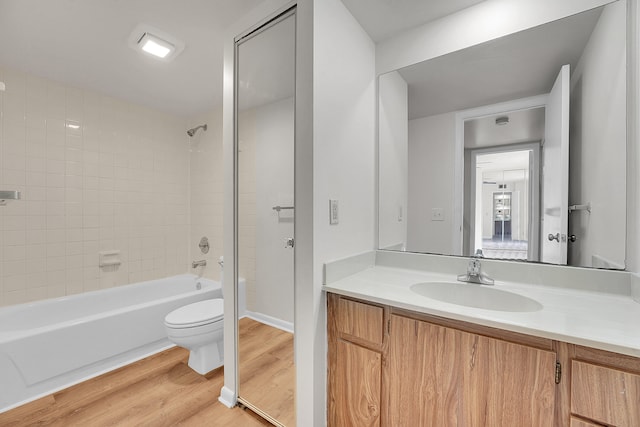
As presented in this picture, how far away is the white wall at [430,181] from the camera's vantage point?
1.60 meters

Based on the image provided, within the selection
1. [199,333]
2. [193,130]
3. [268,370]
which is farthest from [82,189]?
[268,370]

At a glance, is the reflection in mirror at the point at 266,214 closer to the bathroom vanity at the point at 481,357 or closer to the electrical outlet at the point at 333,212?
the electrical outlet at the point at 333,212

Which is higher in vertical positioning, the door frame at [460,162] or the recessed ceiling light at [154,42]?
the recessed ceiling light at [154,42]

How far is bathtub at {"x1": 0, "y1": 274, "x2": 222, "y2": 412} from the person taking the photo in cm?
166

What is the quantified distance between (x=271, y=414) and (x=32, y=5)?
8.54ft

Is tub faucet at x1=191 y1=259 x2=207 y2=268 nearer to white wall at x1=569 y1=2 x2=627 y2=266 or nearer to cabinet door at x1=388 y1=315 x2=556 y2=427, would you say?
cabinet door at x1=388 y1=315 x2=556 y2=427

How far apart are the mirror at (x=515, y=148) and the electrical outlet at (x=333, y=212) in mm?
461

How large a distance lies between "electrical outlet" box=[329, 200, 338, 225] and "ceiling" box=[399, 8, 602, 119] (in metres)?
0.81

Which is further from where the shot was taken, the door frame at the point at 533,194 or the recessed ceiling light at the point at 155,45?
the recessed ceiling light at the point at 155,45

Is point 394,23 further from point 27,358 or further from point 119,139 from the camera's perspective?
point 27,358

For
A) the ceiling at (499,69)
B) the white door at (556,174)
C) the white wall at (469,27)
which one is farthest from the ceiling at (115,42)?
the white door at (556,174)

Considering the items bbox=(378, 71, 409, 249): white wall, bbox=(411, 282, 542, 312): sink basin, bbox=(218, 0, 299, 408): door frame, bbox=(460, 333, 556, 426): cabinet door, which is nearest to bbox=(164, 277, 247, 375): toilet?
bbox=(218, 0, 299, 408): door frame

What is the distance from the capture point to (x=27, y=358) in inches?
66.4

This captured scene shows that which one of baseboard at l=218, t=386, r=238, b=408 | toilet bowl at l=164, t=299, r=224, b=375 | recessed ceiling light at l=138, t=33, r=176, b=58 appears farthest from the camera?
toilet bowl at l=164, t=299, r=224, b=375
